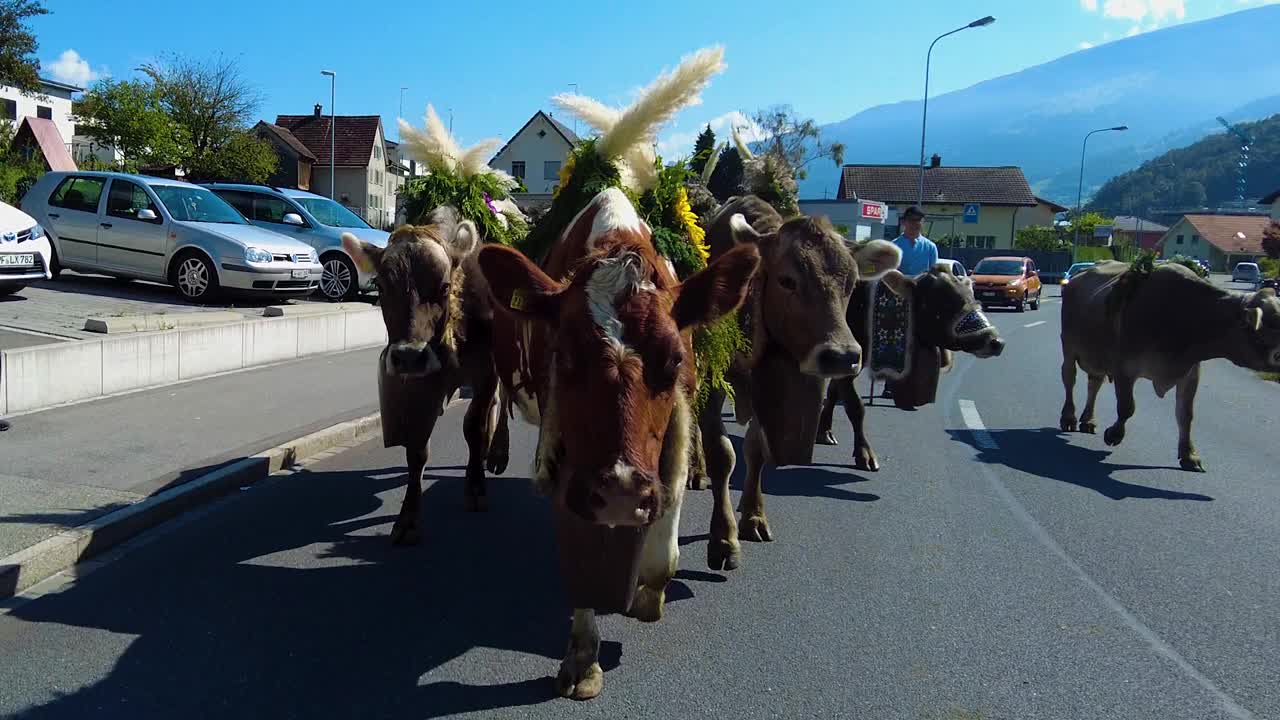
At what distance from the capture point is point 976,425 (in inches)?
406

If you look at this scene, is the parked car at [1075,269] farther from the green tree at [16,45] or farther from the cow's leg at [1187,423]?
the green tree at [16,45]

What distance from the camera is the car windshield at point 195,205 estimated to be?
13.9m

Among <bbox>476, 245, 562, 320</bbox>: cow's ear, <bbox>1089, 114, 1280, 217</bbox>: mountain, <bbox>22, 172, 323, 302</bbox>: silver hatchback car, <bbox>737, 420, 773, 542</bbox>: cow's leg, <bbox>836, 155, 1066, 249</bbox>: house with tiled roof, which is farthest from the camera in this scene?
<bbox>1089, 114, 1280, 217</bbox>: mountain

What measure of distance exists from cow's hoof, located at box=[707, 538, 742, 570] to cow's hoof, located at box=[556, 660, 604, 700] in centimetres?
165

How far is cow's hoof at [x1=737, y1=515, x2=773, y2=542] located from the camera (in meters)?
5.93

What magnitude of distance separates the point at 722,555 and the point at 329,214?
14.6m

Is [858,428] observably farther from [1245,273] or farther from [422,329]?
[1245,273]

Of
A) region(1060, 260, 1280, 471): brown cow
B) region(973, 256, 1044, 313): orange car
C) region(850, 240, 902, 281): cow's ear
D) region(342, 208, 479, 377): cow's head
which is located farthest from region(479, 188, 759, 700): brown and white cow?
region(973, 256, 1044, 313): orange car

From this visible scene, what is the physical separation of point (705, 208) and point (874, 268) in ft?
4.99

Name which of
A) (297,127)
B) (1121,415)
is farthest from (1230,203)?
(1121,415)

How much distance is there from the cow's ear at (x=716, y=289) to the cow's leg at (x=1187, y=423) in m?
6.45

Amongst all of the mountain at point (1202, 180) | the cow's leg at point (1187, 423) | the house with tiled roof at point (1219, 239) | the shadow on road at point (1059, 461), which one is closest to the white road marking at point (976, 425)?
the shadow on road at point (1059, 461)

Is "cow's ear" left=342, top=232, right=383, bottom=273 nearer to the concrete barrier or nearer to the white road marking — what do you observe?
the concrete barrier

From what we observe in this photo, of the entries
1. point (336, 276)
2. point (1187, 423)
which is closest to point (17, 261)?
point (336, 276)
